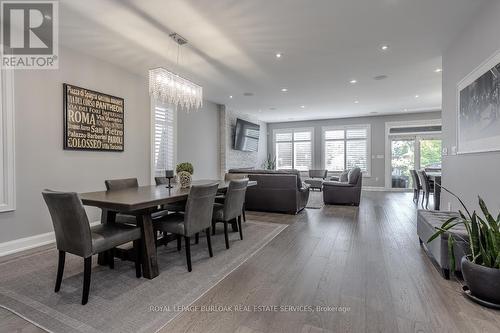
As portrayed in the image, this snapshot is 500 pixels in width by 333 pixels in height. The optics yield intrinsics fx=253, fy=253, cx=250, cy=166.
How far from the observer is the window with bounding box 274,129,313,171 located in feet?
34.5

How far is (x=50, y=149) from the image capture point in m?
3.44

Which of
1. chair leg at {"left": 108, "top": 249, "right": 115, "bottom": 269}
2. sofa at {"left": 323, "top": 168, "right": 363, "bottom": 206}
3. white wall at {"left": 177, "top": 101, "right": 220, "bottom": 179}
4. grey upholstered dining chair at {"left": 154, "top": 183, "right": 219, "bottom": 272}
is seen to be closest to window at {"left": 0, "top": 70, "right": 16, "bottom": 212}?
chair leg at {"left": 108, "top": 249, "right": 115, "bottom": 269}

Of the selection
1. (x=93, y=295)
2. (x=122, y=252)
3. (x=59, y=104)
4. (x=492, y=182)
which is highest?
(x=59, y=104)

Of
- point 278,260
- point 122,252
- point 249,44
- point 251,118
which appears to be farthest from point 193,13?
point 251,118

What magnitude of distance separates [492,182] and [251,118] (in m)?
7.74

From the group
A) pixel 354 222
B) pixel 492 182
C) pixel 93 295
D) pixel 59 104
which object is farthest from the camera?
pixel 354 222

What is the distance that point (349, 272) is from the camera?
7.91ft

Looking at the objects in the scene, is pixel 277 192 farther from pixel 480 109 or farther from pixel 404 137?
pixel 404 137

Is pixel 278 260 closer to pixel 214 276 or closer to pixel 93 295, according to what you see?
pixel 214 276

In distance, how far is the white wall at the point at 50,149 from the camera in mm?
3131

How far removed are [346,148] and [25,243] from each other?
9474 millimetres

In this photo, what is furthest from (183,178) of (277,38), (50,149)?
(277,38)

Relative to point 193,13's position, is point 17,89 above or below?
below

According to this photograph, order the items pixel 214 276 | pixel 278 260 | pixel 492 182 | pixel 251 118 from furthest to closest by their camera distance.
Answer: pixel 251 118
pixel 278 260
pixel 492 182
pixel 214 276
